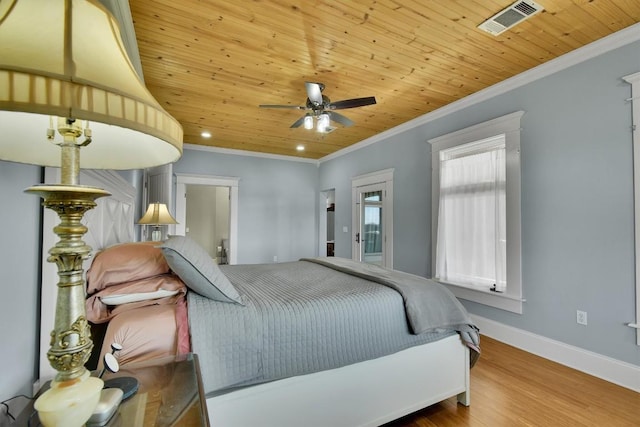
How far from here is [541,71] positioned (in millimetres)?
2693

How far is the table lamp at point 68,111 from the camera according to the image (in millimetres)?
393

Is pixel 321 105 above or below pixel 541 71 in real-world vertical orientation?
below

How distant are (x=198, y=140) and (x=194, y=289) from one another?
4.20 m

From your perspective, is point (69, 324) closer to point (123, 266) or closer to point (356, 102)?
point (123, 266)

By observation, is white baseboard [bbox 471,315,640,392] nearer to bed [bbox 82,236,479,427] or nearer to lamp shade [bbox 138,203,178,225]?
bed [bbox 82,236,479,427]

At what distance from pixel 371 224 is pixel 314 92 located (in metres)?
2.97

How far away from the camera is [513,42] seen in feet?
7.63

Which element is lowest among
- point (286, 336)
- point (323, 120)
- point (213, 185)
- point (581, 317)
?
point (581, 317)

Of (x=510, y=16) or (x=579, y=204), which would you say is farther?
(x=579, y=204)

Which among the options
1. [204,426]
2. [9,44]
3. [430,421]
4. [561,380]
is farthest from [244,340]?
[561,380]

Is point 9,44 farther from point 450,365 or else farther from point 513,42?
point 513,42

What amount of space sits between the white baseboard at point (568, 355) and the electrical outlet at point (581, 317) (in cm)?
22

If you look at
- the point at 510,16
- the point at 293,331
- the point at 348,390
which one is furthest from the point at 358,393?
the point at 510,16

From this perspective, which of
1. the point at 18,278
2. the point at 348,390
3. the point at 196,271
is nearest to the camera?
the point at 18,278
